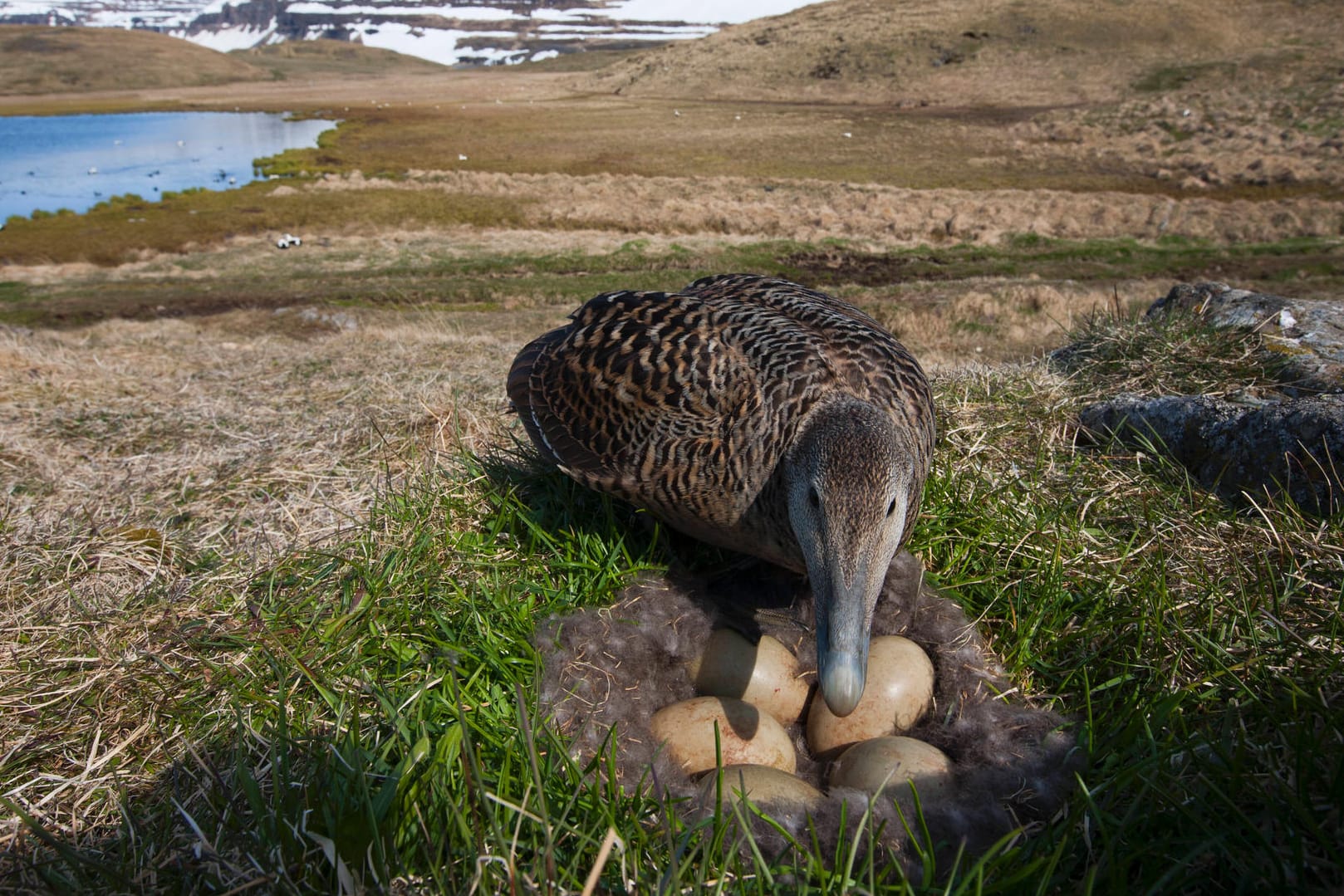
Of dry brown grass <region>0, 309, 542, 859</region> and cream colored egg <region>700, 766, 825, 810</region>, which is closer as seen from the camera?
cream colored egg <region>700, 766, 825, 810</region>

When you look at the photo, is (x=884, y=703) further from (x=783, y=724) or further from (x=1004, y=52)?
(x=1004, y=52)

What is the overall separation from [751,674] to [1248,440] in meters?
2.50

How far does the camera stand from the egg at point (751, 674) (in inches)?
122

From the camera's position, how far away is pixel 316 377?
289 inches

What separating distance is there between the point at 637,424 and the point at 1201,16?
80.9 meters

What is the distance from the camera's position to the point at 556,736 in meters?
2.49

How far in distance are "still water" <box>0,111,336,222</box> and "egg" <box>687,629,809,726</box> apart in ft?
132

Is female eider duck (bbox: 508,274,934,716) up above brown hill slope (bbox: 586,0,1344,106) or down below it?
below

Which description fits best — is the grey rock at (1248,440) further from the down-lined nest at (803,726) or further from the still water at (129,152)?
the still water at (129,152)

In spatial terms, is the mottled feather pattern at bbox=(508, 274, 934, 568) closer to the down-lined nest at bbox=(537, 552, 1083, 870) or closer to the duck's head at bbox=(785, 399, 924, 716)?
the duck's head at bbox=(785, 399, 924, 716)

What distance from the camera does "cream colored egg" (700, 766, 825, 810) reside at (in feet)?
7.95

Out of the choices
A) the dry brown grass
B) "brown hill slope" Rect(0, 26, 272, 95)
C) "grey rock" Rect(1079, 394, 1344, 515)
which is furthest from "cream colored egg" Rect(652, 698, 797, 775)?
"brown hill slope" Rect(0, 26, 272, 95)

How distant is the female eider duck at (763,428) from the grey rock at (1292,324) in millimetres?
2584

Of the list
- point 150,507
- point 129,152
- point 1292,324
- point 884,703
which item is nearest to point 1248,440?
point 1292,324
